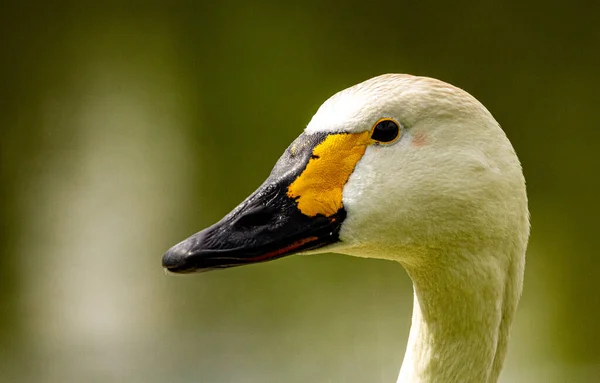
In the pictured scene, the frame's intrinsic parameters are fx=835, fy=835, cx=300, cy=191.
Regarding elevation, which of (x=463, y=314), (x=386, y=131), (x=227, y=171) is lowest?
(x=463, y=314)

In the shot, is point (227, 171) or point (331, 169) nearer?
point (331, 169)

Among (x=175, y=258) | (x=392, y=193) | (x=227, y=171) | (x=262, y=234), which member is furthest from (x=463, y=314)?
(x=227, y=171)

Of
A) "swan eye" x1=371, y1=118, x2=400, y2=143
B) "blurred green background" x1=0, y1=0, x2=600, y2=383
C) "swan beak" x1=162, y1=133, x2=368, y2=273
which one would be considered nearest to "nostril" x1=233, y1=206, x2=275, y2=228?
"swan beak" x1=162, y1=133, x2=368, y2=273

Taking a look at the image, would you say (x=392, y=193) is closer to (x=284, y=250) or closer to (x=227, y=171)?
(x=284, y=250)

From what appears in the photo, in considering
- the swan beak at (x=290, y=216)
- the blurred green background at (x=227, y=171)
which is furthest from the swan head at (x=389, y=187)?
the blurred green background at (x=227, y=171)

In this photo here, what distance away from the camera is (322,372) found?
3729mm

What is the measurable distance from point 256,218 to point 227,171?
336 centimetres

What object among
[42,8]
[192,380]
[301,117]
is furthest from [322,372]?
[42,8]

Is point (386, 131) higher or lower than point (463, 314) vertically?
higher

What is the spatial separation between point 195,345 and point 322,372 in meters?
0.66

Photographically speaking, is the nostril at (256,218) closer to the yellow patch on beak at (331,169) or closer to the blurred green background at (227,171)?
the yellow patch on beak at (331,169)

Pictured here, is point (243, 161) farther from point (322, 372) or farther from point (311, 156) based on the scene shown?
point (311, 156)

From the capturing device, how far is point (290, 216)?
1296 millimetres

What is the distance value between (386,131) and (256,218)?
0.24 meters
